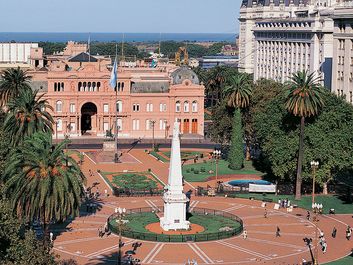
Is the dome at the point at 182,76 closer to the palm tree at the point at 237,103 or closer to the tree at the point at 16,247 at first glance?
the palm tree at the point at 237,103

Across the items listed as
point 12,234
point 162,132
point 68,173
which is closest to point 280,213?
point 68,173

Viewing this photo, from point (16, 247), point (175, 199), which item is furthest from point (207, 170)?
point (16, 247)

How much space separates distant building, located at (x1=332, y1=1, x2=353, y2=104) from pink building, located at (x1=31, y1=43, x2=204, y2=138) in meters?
39.7

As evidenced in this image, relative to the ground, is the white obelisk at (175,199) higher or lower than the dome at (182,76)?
lower

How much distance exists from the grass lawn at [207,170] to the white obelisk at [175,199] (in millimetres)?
28953

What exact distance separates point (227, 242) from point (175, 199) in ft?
22.5

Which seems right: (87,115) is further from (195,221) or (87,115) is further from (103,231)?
(103,231)

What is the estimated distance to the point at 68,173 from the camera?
70.3 m

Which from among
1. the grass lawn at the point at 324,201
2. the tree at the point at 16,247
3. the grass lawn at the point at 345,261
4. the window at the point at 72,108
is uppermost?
the window at the point at 72,108

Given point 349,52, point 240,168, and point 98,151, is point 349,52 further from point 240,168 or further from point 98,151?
point 98,151

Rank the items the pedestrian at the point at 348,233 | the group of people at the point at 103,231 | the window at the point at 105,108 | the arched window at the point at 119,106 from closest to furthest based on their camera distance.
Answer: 1. the group of people at the point at 103,231
2. the pedestrian at the point at 348,233
3. the window at the point at 105,108
4. the arched window at the point at 119,106

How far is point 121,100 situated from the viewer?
155 metres

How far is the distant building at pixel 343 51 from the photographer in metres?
118

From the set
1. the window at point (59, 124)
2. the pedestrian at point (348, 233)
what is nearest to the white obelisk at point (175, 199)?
the pedestrian at point (348, 233)
